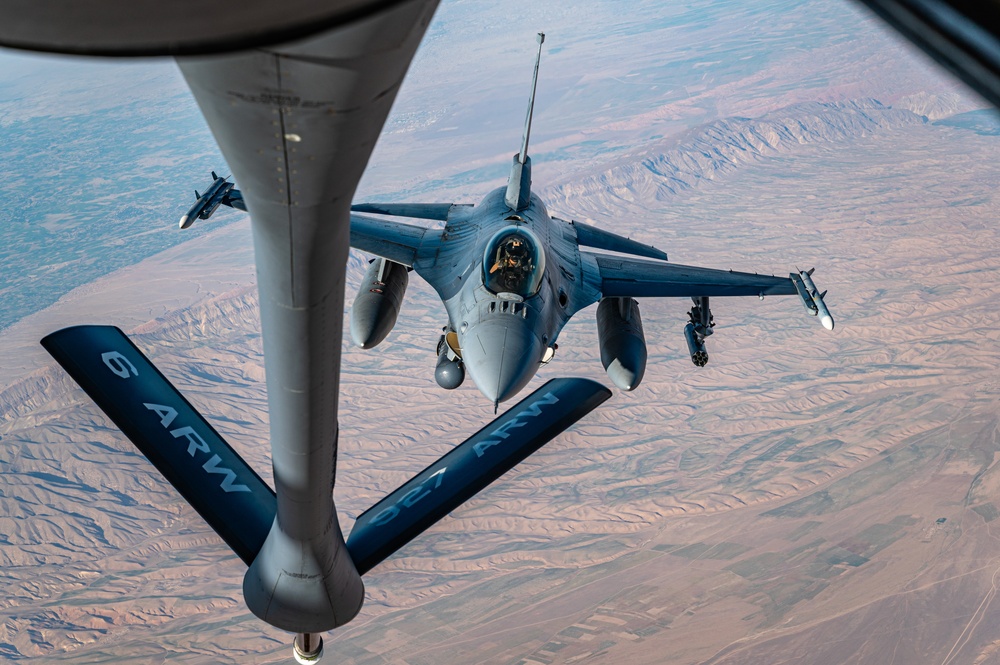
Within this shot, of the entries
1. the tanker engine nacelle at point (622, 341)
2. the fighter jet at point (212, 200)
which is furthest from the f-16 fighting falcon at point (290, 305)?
the fighter jet at point (212, 200)

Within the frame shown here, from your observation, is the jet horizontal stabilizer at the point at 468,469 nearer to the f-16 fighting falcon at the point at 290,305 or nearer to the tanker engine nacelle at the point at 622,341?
the f-16 fighting falcon at the point at 290,305

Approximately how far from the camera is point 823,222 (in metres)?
121

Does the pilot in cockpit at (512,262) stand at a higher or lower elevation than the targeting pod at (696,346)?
higher

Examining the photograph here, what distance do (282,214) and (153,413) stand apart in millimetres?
8544

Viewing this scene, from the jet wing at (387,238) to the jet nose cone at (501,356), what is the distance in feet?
19.8

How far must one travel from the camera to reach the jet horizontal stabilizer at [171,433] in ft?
35.3

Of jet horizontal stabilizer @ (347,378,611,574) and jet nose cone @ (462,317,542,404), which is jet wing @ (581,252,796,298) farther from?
jet horizontal stabilizer @ (347,378,611,574)

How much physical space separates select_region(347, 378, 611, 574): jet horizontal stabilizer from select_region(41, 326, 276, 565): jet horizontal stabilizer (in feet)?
5.29

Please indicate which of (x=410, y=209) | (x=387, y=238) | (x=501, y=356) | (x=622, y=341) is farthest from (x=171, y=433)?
(x=410, y=209)

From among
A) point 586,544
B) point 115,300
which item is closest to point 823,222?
point 586,544

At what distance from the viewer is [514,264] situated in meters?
18.9

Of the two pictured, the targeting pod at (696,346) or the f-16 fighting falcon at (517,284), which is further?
the targeting pod at (696,346)

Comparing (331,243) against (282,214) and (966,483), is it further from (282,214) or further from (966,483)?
(966,483)

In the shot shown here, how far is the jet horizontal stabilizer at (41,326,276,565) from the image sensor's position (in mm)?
10766
